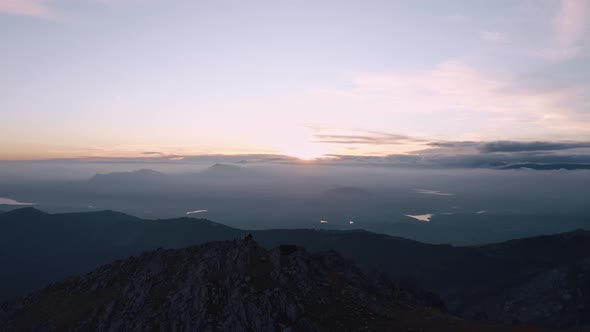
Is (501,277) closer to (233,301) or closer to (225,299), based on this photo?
(233,301)

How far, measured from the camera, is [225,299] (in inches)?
1799

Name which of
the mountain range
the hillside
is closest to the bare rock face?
the hillside

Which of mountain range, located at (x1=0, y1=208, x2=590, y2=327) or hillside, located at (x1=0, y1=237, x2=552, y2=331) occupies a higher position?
hillside, located at (x1=0, y1=237, x2=552, y2=331)

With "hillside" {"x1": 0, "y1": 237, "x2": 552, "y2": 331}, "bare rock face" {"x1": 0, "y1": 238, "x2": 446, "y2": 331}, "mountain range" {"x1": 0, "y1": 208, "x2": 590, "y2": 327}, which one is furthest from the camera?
"mountain range" {"x1": 0, "y1": 208, "x2": 590, "y2": 327}

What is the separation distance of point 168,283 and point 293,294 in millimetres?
19962

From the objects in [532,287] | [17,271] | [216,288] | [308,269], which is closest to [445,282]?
[532,287]

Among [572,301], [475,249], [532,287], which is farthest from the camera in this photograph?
[475,249]

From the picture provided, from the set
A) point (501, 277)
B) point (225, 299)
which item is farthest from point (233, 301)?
point (501, 277)

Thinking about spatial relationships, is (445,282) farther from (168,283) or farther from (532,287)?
(168,283)

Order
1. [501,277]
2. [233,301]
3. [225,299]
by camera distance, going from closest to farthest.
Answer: [233,301] → [225,299] → [501,277]

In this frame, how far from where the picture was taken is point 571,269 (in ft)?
420

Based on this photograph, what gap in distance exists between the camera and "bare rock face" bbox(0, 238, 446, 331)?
43.3m

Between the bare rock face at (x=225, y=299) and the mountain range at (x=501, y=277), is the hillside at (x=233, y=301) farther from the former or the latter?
the mountain range at (x=501, y=277)

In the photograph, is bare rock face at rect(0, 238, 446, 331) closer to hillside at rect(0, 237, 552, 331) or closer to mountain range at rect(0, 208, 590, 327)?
hillside at rect(0, 237, 552, 331)
